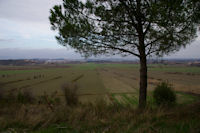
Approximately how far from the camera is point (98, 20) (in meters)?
5.71

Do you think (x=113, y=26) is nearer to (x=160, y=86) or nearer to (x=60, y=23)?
(x=60, y=23)

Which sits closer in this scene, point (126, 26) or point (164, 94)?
point (126, 26)

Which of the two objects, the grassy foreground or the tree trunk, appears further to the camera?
the tree trunk

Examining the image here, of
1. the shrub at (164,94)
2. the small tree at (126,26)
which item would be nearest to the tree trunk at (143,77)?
the small tree at (126,26)

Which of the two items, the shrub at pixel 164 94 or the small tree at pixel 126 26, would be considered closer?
the small tree at pixel 126 26

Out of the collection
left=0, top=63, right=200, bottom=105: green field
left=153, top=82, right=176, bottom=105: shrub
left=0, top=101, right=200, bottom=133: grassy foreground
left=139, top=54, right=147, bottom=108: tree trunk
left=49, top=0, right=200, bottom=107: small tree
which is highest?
left=49, top=0, right=200, bottom=107: small tree

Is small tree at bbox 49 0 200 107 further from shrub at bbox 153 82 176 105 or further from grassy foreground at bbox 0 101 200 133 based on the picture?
shrub at bbox 153 82 176 105

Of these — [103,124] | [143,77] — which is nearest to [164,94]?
[143,77]

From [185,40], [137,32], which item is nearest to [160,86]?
[185,40]

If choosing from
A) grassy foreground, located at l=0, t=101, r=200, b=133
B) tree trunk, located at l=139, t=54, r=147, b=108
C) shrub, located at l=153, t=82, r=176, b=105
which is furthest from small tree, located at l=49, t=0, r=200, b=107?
shrub, located at l=153, t=82, r=176, b=105

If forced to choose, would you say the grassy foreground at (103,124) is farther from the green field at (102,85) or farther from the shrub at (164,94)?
the shrub at (164,94)

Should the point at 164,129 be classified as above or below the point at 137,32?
below

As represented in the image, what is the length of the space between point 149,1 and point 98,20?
90.5 inches

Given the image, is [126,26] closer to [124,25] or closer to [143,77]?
[124,25]
